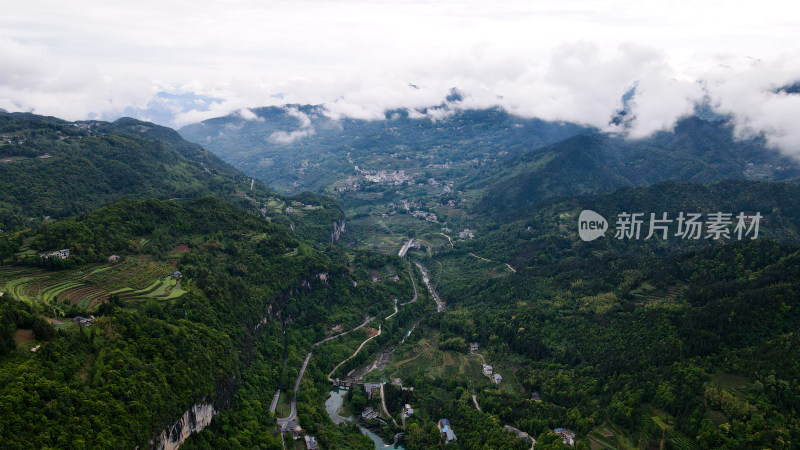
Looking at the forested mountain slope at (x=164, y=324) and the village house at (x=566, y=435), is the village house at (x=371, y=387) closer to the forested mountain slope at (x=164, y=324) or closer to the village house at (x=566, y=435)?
the forested mountain slope at (x=164, y=324)

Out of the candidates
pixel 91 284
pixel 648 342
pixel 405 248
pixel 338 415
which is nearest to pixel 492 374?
pixel 648 342

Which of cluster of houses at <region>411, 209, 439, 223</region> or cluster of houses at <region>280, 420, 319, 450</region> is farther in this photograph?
cluster of houses at <region>411, 209, 439, 223</region>

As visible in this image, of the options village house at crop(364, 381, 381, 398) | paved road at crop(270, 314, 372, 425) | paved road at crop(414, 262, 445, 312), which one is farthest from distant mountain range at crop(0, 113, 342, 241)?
village house at crop(364, 381, 381, 398)

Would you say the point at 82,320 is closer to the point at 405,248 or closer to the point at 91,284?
the point at 91,284

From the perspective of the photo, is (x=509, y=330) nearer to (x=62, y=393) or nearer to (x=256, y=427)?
(x=256, y=427)

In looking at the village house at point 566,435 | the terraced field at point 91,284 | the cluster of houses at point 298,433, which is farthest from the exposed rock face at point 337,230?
the village house at point 566,435

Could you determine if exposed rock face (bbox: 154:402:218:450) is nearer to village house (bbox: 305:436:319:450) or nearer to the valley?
the valley
